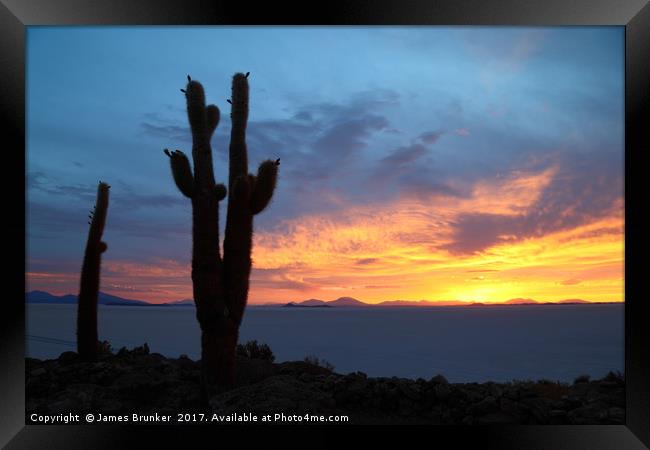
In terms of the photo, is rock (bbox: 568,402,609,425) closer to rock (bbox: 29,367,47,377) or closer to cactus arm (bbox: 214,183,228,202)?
cactus arm (bbox: 214,183,228,202)

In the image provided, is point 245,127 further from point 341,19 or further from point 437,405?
point 437,405

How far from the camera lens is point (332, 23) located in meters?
4.65

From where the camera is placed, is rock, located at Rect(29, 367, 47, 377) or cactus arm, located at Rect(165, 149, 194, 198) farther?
rock, located at Rect(29, 367, 47, 377)

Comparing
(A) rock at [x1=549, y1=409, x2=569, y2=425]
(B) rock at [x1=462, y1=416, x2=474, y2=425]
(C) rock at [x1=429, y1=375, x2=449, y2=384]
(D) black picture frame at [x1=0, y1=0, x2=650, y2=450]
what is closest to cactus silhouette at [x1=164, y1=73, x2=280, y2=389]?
(D) black picture frame at [x1=0, y1=0, x2=650, y2=450]

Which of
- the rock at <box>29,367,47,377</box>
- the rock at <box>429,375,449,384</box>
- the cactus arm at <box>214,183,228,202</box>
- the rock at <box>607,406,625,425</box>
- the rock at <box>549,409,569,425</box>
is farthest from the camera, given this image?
the rock at <box>29,367,47,377</box>

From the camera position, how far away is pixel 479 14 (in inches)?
182

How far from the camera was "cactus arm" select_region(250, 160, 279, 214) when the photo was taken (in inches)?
231

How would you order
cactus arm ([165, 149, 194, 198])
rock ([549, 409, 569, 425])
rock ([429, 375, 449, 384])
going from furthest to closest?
1. cactus arm ([165, 149, 194, 198])
2. rock ([429, 375, 449, 384])
3. rock ([549, 409, 569, 425])

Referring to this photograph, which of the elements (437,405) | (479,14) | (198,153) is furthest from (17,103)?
(437,405)

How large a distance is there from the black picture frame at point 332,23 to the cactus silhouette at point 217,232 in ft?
4.41

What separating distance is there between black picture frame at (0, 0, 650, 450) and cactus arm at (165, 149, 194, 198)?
155cm

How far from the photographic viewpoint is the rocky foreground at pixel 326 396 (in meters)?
5.11

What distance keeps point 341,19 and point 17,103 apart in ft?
10.2

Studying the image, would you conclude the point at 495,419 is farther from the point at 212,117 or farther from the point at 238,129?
the point at 212,117
